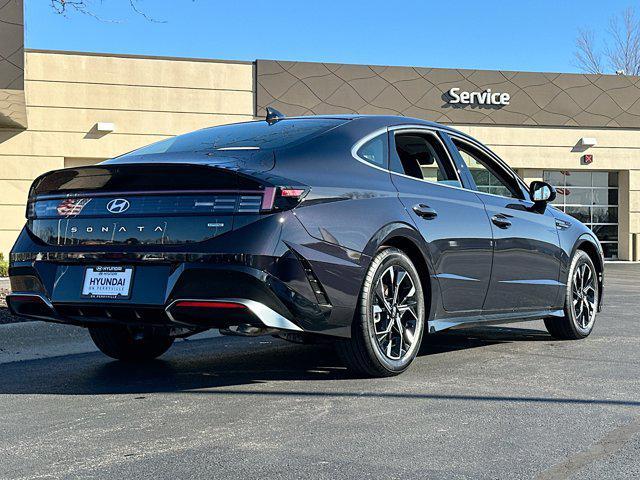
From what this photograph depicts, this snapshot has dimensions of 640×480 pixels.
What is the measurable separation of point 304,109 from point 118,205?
72.5 ft

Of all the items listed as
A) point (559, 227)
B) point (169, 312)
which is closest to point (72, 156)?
point (559, 227)

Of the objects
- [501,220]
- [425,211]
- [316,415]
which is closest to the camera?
[316,415]

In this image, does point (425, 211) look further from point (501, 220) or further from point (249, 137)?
point (249, 137)

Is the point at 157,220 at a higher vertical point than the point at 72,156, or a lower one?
lower

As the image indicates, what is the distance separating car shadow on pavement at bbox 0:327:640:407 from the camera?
5129mm

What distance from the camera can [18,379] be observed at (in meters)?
5.77

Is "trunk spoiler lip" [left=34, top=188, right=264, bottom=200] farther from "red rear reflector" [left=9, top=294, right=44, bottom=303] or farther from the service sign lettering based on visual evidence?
the service sign lettering

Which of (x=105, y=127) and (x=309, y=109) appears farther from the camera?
(x=309, y=109)

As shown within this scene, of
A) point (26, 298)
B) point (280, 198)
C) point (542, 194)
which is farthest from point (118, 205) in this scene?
point (542, 194)

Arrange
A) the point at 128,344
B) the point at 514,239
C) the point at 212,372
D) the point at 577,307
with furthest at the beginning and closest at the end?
1. the point at 577,307
2. the point at 514,239
3. the point at 128,344
4. the point at 212,372

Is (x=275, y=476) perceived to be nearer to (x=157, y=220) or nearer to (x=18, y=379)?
(x=157, y=220)

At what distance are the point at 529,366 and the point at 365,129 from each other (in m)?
1.93

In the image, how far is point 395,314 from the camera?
Result: 5.51 meters

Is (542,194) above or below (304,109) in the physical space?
below
